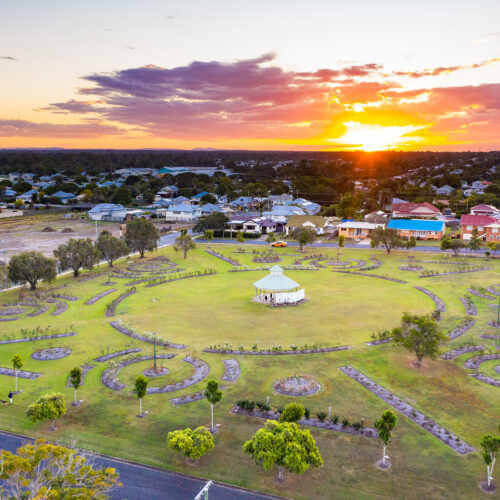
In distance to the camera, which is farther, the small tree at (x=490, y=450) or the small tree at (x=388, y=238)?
the small tree at (x=388, y=238)

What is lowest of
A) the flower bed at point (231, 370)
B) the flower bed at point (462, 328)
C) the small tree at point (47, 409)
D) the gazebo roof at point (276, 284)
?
the flower bed at point (231, 370)

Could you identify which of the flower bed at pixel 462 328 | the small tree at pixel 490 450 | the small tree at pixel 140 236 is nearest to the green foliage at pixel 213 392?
the small tree at pixel 490 450

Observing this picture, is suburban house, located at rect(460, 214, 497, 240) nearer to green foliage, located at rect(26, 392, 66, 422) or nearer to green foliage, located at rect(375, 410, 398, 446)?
green foliage, located at rect(375, 410, 398, 446)

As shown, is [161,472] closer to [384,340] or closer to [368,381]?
[368,381]

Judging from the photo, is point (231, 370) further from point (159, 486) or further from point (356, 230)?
point (356, 230)

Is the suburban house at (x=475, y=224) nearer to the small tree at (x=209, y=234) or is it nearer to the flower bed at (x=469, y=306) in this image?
the flower bed at (x=469, y=306)

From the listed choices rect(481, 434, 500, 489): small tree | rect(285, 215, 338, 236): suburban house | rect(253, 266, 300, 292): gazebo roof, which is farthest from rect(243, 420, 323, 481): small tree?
rect(285, 215, 338, 236): suburban house
